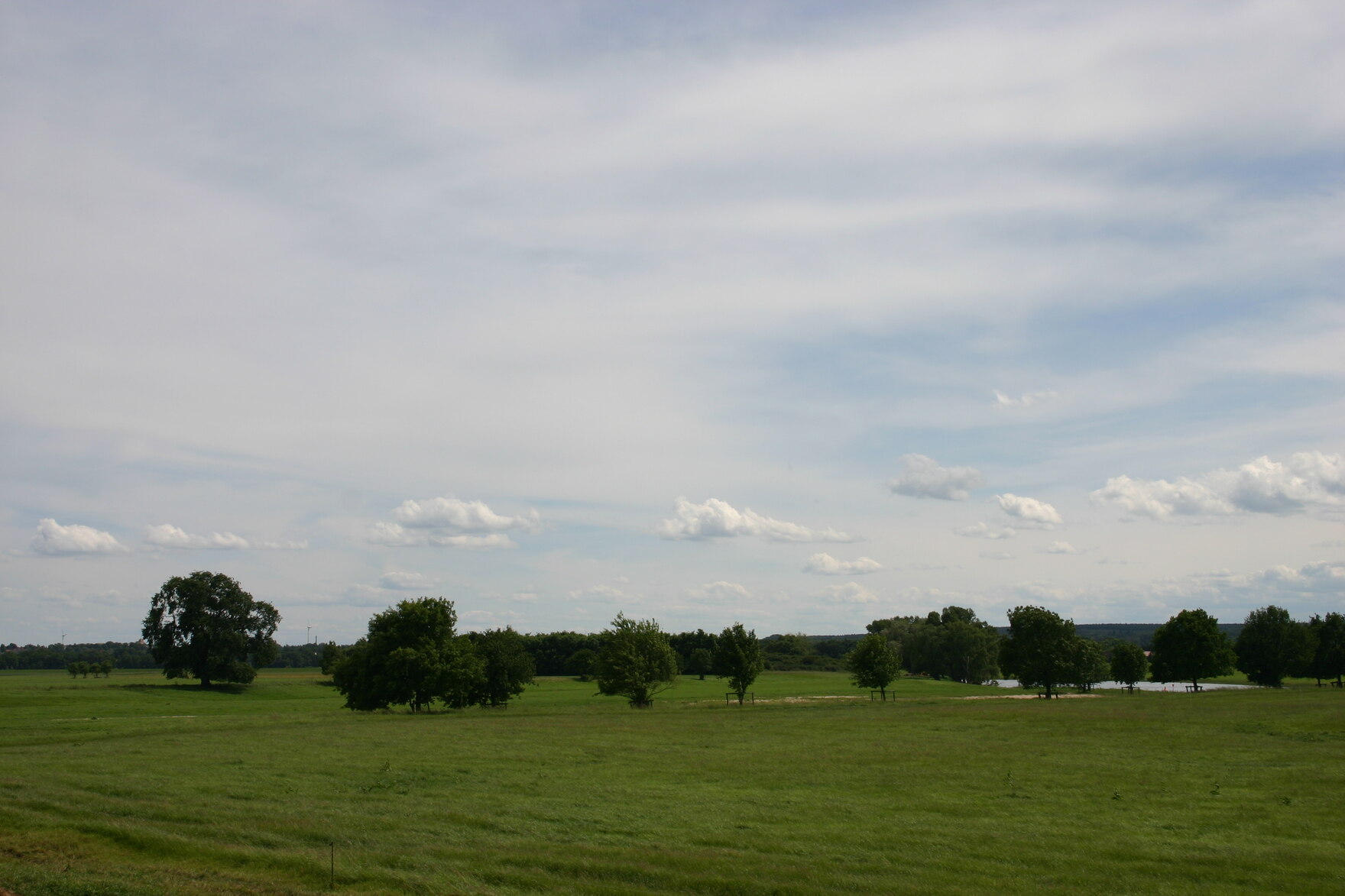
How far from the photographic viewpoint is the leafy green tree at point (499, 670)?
80938 millimetres

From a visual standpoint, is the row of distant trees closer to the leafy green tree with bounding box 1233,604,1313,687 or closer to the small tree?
the leafy green tree with bounding box 1233,604,1313,687

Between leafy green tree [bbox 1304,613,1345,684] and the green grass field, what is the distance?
6805 cm

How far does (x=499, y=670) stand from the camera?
81625 mm

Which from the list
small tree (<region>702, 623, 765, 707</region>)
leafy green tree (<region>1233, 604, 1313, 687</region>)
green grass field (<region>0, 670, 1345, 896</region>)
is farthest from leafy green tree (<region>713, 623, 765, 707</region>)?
leafy green tree (<region>1233, 604, 1313, 687</region>)

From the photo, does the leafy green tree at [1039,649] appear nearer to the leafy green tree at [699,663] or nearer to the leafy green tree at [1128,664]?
the leafy green tree at [1128,664]

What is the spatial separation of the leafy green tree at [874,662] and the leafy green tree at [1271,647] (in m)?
47.9

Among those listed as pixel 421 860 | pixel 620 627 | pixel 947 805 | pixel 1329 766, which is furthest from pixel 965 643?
pixel 421 860

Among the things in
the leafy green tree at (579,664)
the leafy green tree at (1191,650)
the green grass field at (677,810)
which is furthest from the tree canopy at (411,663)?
the leafy green tree at (1191,650)

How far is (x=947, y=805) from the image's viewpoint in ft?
73.8

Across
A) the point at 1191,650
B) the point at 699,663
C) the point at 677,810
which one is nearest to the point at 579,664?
the point at 699,663

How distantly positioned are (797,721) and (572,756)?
998 inches

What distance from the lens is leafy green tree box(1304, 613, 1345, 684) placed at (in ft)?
325

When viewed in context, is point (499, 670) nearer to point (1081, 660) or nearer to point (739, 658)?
point (739, 658)

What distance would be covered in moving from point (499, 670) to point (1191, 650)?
78.8 metres
